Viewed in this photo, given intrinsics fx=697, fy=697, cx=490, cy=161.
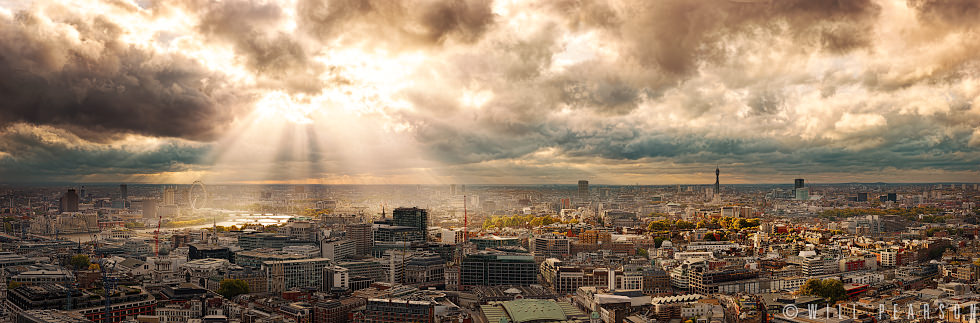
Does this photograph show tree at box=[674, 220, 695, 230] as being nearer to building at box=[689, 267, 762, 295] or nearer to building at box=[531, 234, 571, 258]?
building at box=[531, 234, 571, 258]

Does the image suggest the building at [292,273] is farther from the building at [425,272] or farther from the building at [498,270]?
the building at [498,270]

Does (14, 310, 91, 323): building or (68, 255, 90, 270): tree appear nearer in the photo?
(14, 310, 91, 323): building

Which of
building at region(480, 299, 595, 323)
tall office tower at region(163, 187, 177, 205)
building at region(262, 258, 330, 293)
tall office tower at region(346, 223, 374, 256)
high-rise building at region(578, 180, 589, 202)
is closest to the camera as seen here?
building at region(480, 299, 595, 323)

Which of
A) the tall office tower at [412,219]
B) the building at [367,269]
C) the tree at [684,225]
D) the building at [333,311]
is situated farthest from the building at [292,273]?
the tree at [684,225]

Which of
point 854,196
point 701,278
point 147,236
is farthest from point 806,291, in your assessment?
point 854,196

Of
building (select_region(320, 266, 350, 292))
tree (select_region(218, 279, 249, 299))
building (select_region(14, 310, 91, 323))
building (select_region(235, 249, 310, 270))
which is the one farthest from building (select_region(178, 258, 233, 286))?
building (select_region(14, 310, 91, 323))

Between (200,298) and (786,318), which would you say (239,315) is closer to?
(200,298)

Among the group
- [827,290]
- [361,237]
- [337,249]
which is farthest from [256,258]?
[827,290]
